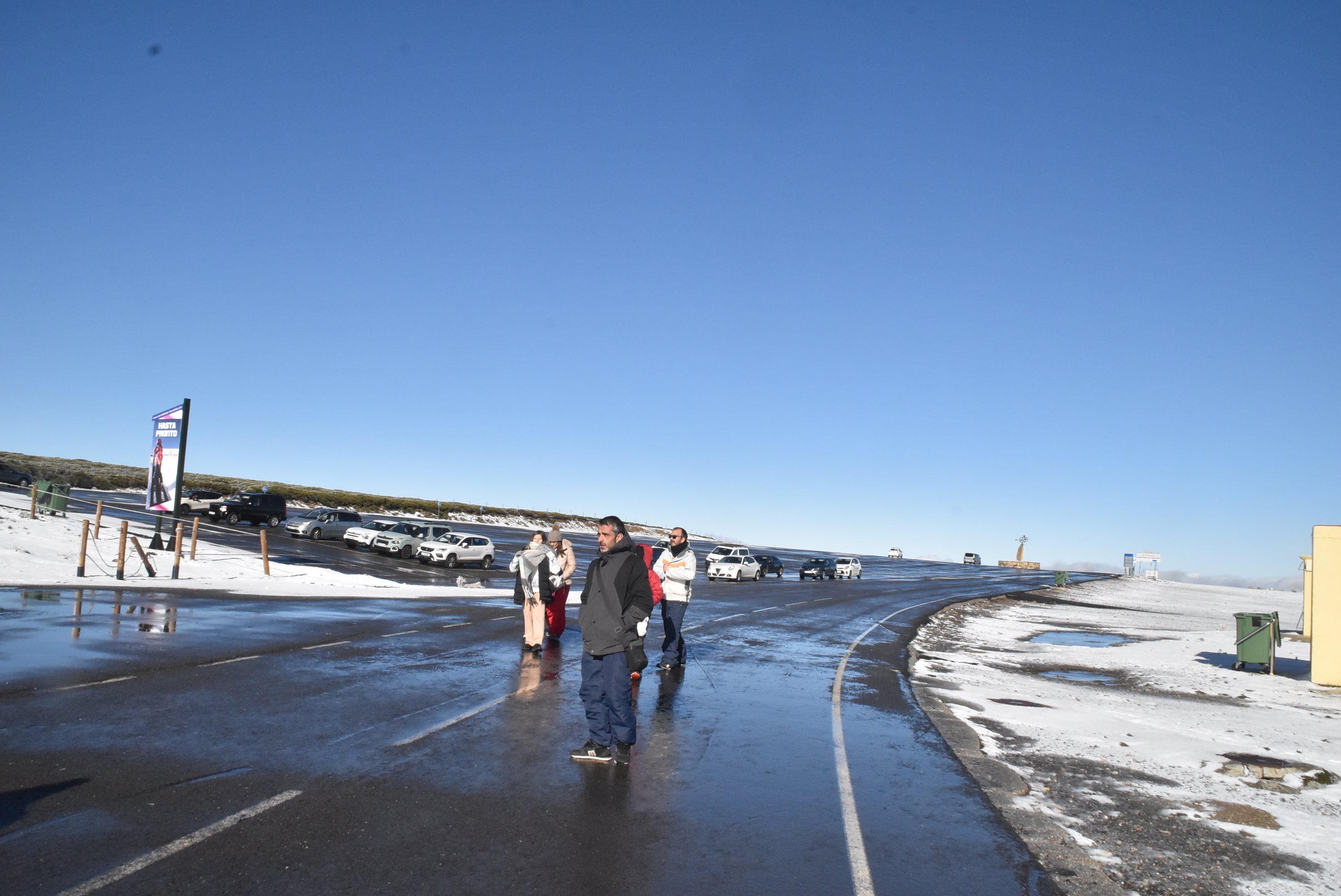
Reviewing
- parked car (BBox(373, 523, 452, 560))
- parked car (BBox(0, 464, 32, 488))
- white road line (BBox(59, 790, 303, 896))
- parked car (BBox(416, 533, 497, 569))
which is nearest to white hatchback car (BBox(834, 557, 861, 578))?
parked car (BBox(416, 533, 497, 569))

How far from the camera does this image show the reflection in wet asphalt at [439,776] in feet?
15.3

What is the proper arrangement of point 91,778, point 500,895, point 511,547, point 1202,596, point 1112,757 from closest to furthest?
point 500,895, point 91,778, point 1112,757, point 511,547, point 1202,596

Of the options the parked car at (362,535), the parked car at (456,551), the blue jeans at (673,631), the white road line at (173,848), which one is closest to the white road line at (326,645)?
the blue jeans at (673,631)

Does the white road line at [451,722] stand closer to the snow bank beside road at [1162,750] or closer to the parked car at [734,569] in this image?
the snow bank beside road at [1162,750]

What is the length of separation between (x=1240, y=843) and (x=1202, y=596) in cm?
6938

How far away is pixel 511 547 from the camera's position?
5234cm

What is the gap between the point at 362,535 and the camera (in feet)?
130

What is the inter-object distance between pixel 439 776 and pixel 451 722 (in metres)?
1.83

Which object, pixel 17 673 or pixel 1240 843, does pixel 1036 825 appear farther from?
pixel 17 673

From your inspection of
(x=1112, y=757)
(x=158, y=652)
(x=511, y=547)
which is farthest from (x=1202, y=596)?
(x=158, y=652)

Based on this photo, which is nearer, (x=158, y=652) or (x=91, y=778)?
(x=91, y=778)

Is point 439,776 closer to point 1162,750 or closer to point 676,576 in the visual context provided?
point 676,576

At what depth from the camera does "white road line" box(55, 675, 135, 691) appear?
8.48 metres

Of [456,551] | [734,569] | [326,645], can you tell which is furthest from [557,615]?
[734,569]
